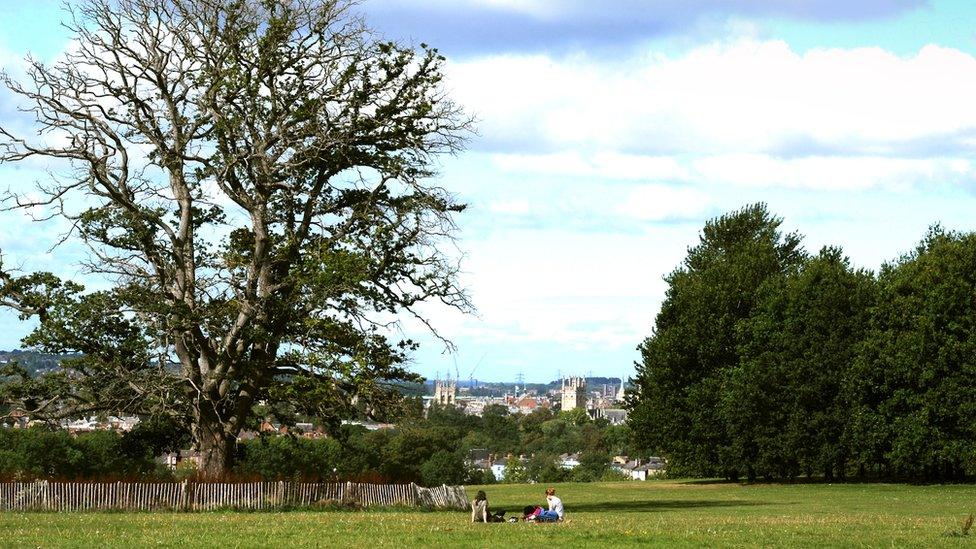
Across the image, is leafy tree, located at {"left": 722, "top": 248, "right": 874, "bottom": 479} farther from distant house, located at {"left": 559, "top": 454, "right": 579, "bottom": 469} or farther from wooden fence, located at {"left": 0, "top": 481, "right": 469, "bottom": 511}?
distant house, located at {"left": 559, "top": 454, "right": 579, "bottom": 469}

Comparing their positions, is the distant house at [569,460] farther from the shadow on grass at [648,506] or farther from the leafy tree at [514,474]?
the shadow on grass at [648,506]

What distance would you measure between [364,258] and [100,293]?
8.50 metres

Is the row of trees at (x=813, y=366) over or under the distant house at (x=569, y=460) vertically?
over

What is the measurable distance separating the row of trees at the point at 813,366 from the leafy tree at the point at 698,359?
0.29 ft

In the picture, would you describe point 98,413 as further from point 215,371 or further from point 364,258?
point 364,258

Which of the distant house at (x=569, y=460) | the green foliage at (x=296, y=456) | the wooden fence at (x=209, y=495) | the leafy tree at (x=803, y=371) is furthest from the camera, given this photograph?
the distant house at (x=569, y=460)

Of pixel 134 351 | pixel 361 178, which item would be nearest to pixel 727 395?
pixel 361 178

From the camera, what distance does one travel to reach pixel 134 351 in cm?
3953

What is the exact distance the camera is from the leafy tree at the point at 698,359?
75.3 metres

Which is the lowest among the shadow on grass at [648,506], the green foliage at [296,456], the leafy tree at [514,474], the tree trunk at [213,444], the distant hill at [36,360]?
the leafy tree at [514,474]

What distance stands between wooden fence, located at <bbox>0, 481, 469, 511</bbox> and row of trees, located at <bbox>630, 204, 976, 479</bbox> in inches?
1365

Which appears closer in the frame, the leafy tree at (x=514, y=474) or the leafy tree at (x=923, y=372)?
the leafy tree at (x=923, y=372)

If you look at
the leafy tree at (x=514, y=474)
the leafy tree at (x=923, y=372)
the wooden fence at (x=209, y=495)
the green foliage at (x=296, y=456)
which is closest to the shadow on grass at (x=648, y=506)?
the wooden fence at (x=209, y=495)

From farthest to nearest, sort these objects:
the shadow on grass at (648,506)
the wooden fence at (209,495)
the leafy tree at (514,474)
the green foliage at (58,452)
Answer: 1. the leafy tree at (514,474)
2. the green foliage at (58,452)
3. the shadow on grass at (648,506)
4. the wooden fence at (209,495)
